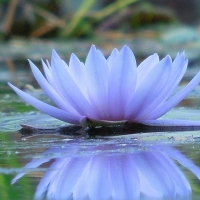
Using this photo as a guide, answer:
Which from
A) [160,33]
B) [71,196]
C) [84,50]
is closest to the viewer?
[71,196]

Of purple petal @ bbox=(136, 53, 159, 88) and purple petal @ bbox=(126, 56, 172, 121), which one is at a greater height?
purple petal @ bbox=(136, 53, 159, 88)

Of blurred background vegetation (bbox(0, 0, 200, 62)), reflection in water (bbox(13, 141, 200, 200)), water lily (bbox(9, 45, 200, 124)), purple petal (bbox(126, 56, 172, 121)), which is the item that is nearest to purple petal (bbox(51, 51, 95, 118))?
water lily (bbox(9, 45, 200, 124))

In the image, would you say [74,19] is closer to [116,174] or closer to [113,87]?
[113,87]

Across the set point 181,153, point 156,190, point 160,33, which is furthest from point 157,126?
point 160,33

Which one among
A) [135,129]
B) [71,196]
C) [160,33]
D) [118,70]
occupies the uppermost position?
[160,33]

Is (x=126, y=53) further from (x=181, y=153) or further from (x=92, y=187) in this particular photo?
(x=92, y=187)

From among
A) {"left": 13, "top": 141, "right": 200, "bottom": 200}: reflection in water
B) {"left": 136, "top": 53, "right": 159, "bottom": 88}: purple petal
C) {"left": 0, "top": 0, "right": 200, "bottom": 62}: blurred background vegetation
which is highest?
{"left": 0, "top": 0, "right": 200, "bottom": 62}: blurred background vegetation

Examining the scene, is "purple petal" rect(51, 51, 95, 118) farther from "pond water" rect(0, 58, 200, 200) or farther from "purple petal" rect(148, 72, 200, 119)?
"purple petal" rect(148, 72, 200, 119)
